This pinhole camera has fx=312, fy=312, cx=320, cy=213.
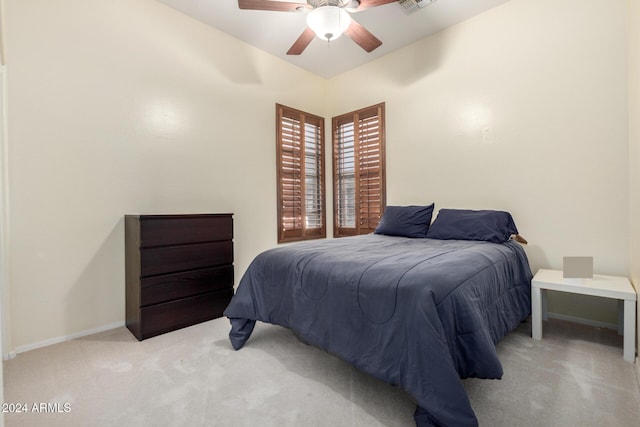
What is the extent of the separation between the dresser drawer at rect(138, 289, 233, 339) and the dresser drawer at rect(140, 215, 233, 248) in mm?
490

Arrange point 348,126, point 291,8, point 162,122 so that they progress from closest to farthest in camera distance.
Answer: point 291,8 → point 162,122 → point 348,126

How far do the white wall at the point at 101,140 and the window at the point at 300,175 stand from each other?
1.88ft

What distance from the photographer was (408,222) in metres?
3.10

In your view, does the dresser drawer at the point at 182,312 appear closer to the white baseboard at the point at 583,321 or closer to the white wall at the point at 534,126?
the white wall at the point at 534,126

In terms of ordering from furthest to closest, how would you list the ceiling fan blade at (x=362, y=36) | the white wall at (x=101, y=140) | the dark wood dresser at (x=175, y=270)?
the ceiling fan blade at (x=362, y=36)
the dark wood dresser at (x=175, y=270)
the white wall at (x=101, y=140)

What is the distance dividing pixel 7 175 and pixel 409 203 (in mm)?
3531

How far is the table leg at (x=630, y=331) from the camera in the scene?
1914 mm

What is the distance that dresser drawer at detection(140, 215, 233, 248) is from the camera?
240 centimetres

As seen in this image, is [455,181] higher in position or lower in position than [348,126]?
lower

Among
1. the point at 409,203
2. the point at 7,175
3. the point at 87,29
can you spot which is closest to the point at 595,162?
the point at 409,203

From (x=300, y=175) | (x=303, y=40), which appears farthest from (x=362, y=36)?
(x=300, y=175)

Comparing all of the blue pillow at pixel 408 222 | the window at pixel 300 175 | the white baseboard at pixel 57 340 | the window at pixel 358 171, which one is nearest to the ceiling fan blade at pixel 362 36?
the window at pixel 358 171

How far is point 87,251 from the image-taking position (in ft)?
8.16

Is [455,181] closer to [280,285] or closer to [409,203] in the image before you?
[409,203]
